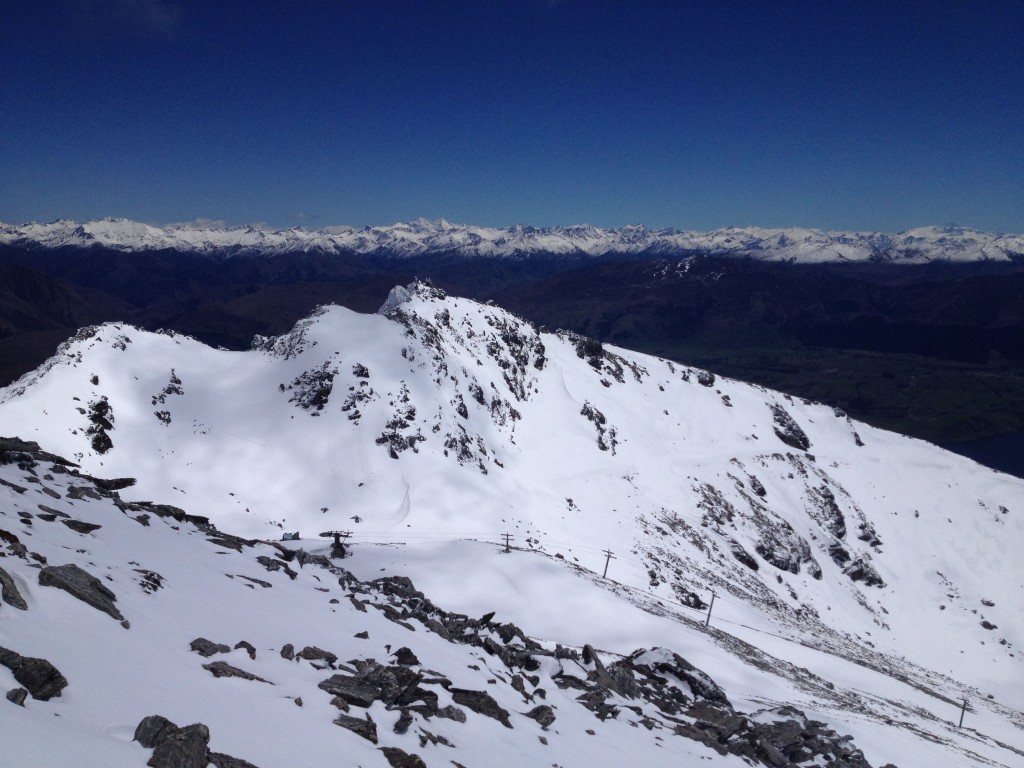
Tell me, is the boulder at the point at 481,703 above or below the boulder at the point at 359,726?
below

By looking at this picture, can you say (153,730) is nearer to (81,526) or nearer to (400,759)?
(400,759)

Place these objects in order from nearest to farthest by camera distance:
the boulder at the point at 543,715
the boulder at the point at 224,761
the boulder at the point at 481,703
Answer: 1. the boulder at the point at 224,761
2. the boulder at the point at 481,703
3. the boulder at the point at 543,715

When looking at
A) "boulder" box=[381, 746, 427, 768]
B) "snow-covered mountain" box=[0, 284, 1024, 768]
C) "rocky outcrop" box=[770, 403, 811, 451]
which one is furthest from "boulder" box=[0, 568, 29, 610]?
"rocky outcrop" box=[770, 403, 811, 451]

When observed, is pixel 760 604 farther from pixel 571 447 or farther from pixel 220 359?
pixel 220 359

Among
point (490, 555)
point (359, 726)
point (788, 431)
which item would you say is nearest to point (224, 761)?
point (359, 726)

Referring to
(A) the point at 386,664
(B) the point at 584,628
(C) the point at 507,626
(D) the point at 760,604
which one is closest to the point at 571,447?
(D) the point at 760,604

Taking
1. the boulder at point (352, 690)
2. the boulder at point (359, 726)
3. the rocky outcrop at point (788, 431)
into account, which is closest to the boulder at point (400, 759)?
the boulder at point (359, 726)

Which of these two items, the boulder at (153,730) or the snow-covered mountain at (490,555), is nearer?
the boulder at (153,730)

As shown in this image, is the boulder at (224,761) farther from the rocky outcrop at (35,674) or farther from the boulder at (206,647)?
the boulder at (206,647)
